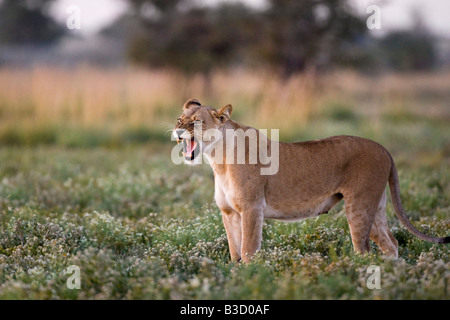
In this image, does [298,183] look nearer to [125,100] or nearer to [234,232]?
[234,232]

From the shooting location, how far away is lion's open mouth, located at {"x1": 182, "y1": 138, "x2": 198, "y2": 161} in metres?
5.13

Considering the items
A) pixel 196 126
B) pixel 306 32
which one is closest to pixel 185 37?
pixel 306 32

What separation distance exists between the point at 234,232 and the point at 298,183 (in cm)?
69

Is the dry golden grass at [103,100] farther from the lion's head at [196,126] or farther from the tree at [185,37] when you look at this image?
the lion's head at [196,126]

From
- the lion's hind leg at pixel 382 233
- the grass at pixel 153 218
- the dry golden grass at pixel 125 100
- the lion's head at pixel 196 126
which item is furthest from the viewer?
the dry golden grass at pixel 125 100

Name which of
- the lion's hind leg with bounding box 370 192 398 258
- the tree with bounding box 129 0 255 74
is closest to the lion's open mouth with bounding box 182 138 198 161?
the lion's hind leg with bounding box 370 192 398 258

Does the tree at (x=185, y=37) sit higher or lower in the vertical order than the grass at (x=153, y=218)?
higher

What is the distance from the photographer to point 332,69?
23.0m

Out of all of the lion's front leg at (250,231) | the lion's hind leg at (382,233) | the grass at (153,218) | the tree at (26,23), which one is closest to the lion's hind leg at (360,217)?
the grass at (153,218)

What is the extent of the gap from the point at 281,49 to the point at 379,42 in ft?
65.1

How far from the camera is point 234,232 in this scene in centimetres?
555

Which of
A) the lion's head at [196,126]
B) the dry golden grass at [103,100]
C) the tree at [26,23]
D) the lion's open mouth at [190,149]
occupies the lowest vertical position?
the lion's open mouth at [190,149]

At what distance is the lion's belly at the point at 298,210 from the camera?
543 centimetres
